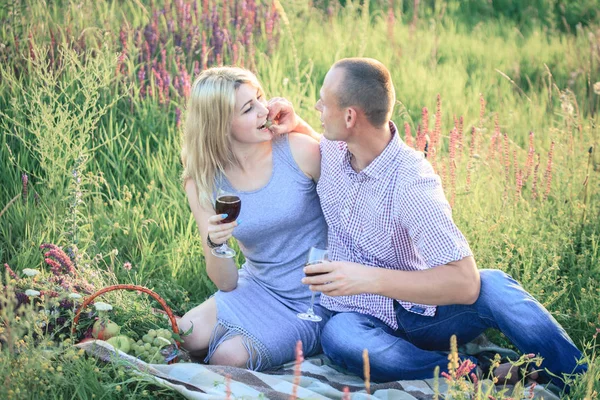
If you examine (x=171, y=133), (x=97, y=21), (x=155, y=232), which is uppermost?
(x=97, y=21)

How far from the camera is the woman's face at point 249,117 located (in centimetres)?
405

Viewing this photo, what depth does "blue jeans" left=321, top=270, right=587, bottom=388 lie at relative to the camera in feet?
11.9

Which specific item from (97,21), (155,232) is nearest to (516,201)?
(155,232)

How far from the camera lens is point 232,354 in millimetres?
3973

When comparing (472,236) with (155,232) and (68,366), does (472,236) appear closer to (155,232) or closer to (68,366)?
(155,232)

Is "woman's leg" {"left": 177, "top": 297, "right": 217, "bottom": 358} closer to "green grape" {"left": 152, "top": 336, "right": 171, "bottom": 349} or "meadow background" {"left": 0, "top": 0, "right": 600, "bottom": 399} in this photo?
"meadow background" {"left": 0, "top": 0, "right": 600, "bottom": 399}

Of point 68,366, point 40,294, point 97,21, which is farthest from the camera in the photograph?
point 97,21

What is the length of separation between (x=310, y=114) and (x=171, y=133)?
1.06 m

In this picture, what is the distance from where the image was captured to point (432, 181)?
3.67m

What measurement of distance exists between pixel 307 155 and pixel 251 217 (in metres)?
0.45

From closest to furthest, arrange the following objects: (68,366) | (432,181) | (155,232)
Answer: (68,366) → (432,181) → (155,232)

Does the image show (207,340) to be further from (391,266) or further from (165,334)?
(391,266)

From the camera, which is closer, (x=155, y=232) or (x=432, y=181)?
(x=432, y=181)

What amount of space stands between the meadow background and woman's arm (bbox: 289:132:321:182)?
887 mm
